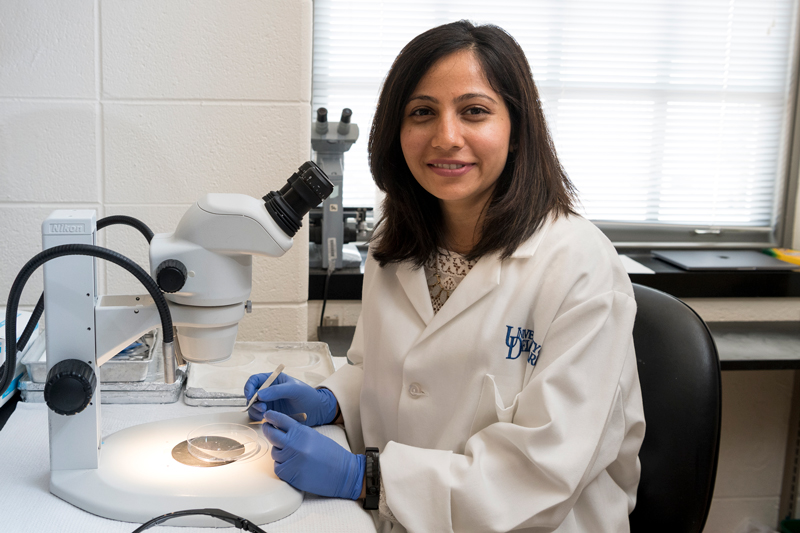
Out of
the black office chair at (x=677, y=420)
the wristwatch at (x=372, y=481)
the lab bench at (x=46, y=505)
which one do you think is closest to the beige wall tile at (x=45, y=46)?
the lab bench at (x=46, y=505)

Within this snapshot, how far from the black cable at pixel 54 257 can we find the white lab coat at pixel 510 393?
39 cm

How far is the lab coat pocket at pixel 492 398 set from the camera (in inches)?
41.4

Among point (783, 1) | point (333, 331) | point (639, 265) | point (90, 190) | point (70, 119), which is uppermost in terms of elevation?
point (783, 1)

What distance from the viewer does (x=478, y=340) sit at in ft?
3.54

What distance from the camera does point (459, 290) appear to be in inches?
44.2

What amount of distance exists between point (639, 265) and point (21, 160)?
6.52 feet

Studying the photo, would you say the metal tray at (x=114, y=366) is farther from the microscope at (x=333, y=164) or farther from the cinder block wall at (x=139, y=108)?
the microscope at (x=333, y=164)

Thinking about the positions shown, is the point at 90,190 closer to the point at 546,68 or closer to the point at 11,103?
the point at 11,103

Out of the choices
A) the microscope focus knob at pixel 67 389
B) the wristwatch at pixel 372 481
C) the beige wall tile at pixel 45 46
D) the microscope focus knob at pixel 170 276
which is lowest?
the wristwatch at pixel 372 481

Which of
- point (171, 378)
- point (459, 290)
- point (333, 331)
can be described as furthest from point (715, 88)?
point (171, 378)

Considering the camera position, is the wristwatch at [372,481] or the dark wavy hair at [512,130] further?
the dark wavy hair at [512,130]

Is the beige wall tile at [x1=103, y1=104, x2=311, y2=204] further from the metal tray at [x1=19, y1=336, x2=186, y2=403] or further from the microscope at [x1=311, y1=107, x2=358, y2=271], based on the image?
the metal tray at [x1=19, y1=336, x2=186, y2=403]

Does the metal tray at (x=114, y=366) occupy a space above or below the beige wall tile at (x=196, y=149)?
below

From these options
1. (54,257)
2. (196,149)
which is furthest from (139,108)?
(54,257)
